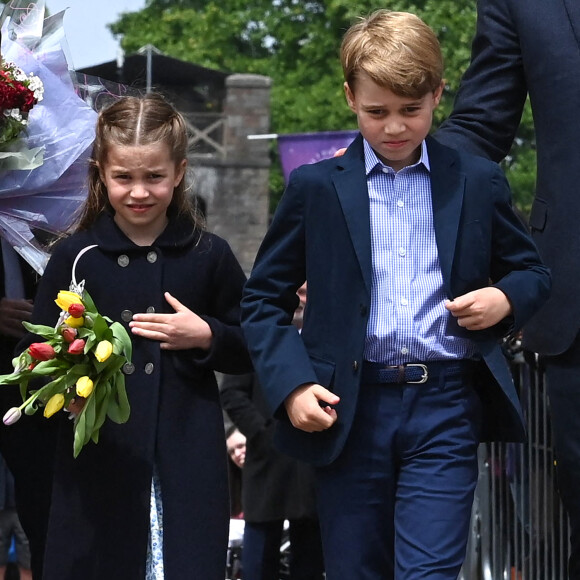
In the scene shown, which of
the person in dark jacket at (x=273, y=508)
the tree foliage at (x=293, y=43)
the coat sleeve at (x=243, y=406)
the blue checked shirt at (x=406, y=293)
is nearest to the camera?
the blue checked shirt at (x=406, y=293)

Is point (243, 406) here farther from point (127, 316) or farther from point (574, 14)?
point (574, 14)

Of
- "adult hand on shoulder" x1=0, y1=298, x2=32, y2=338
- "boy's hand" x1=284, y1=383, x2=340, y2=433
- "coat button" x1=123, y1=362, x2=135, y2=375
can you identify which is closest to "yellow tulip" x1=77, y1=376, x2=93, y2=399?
"coat button" x1=123, y1=362, x2=135, y2=375

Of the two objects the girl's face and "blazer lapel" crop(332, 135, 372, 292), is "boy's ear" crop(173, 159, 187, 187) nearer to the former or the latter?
the girl's face

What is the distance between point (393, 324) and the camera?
3938 millimetres

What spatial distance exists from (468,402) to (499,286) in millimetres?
319

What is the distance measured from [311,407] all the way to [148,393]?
723mm

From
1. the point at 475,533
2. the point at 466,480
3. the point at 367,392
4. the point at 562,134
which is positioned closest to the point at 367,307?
the point at 367,392

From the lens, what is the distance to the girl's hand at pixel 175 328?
4375mm

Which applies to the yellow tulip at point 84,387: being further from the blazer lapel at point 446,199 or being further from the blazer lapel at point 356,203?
the blazer lapel at point 446,199

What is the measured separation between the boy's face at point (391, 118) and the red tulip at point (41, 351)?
103 cm

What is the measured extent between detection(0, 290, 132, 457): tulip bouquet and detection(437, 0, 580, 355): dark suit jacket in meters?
1.14

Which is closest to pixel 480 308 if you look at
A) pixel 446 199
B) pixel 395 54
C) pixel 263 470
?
pixel 446 199

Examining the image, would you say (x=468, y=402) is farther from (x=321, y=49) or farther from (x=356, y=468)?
(x=321, y=49)

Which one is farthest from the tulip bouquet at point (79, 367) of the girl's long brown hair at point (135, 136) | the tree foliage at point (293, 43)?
the tree foliage at point (293, 43)
